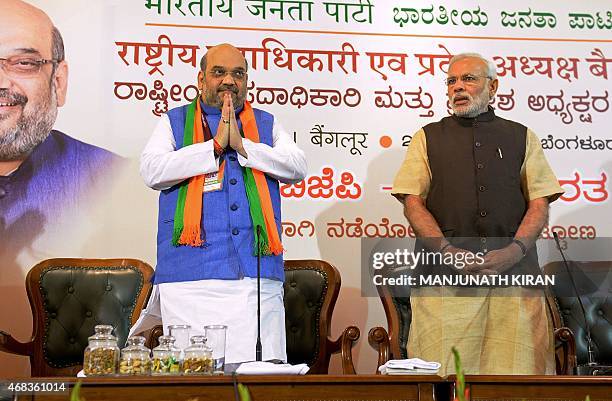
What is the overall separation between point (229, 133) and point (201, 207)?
301 millimetres

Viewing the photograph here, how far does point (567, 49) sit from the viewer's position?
4.65 meters

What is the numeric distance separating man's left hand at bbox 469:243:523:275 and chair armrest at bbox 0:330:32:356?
1.88 metres

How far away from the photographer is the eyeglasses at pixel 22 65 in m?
4.34

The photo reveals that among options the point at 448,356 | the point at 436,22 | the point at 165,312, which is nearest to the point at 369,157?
Answer: the point at 436,22

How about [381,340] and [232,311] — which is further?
[381,340]

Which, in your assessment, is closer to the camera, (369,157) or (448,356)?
(448,356)

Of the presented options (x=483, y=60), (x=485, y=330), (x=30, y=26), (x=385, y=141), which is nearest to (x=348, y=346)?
(x=485, y=330)

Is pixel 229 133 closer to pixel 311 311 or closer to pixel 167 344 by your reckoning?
pixel 311 311

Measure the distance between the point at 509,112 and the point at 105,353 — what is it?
2.74m

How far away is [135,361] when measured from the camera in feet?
8.17

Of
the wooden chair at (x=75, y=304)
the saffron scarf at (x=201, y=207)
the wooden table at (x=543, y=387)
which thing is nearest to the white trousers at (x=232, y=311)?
the saffron scarf at (x=201, y=207)

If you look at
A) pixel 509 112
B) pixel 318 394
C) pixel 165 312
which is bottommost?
pixel 318 394

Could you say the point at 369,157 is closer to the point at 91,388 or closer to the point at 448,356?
the point at 448,356

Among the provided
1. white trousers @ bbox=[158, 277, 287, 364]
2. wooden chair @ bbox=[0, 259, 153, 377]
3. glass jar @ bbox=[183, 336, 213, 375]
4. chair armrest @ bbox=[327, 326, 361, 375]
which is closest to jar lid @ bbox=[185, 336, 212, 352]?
glass jar @ bbox=[183, 336, 213, 375]
